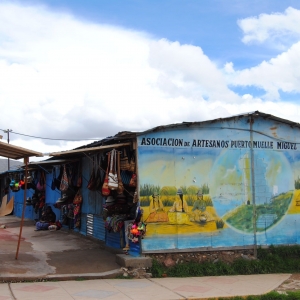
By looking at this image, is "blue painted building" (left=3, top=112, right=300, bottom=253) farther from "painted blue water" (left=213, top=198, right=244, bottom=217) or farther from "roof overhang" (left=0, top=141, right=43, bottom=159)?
"roof overhang" (left=0, top=141, right=43, bottom=159)

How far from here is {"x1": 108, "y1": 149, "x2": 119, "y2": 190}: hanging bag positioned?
10.3 metres

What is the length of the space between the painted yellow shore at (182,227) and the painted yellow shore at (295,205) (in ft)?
7.80

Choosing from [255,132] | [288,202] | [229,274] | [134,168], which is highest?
[255,132]

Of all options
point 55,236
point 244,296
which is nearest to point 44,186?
point 55,236

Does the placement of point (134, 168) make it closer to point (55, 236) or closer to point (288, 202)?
point (288, 202)

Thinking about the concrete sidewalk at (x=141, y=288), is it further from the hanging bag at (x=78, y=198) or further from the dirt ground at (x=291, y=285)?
the hanging bag at (x=78, y=198)

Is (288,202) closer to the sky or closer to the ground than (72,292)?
closer to the sky

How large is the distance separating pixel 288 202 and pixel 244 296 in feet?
14.2

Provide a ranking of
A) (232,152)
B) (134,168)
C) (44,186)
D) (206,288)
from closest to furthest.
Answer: (206,288) → (134,168) → (232,152) → (44,186)

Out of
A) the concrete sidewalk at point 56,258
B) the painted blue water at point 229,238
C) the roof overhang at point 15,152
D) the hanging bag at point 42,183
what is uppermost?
the roof overhang at point 15,152

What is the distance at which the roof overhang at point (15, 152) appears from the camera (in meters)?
9.48

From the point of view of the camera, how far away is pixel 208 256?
10.8m

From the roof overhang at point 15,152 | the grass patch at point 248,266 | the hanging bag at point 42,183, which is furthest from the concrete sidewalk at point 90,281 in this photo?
the hanging bag at point 42,183

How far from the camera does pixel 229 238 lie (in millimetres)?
11094
